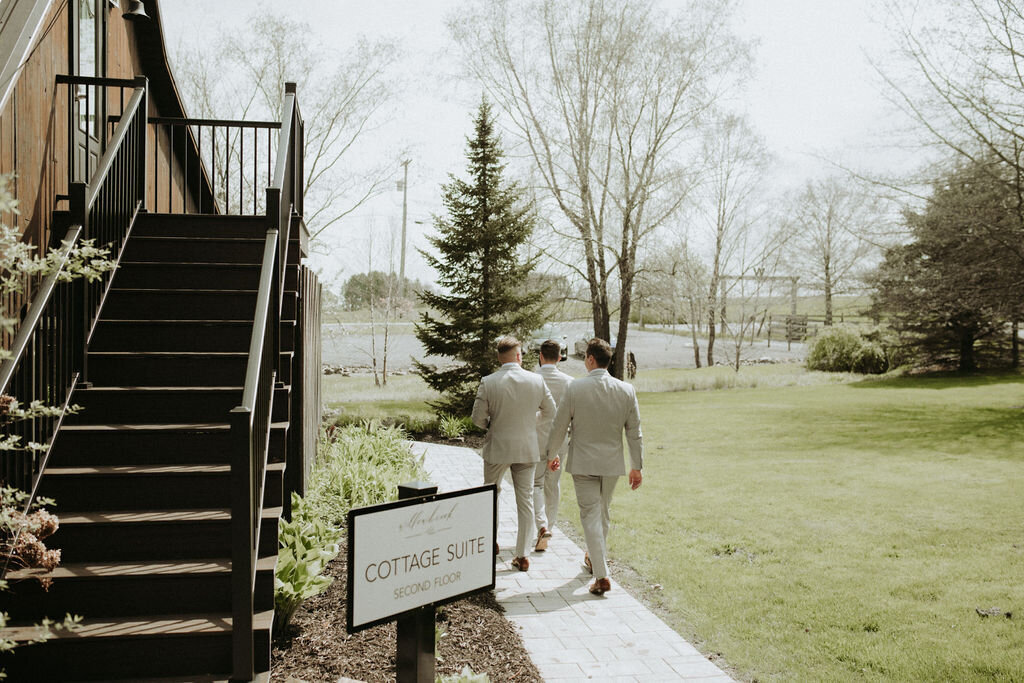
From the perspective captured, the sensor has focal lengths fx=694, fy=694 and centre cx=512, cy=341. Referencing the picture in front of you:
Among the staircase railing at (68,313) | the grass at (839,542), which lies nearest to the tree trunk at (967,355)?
the grass at (839,542)

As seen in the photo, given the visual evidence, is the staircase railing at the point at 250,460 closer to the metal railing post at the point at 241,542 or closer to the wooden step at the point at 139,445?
the metal railing post at the point at 241,542

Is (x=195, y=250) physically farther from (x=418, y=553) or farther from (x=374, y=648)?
(x=418, y=553)

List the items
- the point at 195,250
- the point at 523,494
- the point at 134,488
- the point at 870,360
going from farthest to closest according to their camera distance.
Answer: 1. the point at 870,360
2. the point at 195,250
3. the point at 523,494
4. the point at 134,488

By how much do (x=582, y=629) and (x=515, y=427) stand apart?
67.7 inches

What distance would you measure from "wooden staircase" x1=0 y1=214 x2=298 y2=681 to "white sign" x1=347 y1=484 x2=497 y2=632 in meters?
1.59

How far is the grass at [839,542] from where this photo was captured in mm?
4402

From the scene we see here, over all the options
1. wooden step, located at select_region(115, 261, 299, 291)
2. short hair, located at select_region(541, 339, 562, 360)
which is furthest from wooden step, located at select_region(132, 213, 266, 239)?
short hair, located at select_region(541, 339, 562, 360)

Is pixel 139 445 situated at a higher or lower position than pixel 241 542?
higher

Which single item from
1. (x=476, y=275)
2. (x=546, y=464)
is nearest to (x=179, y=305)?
(x=546, y=464)

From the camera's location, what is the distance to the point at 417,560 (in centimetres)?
223

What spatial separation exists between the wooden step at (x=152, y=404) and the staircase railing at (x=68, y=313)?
17cm

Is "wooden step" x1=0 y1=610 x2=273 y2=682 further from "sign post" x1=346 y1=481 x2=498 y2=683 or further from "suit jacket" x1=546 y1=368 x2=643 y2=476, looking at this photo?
"suit jacket" x1=546 y1=368 x2=643 y2=476

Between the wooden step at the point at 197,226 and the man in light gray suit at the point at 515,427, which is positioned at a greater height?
the wooden step at the point at 197,226

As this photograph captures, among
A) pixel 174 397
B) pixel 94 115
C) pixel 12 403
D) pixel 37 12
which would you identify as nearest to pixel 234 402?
pixel 174 397
